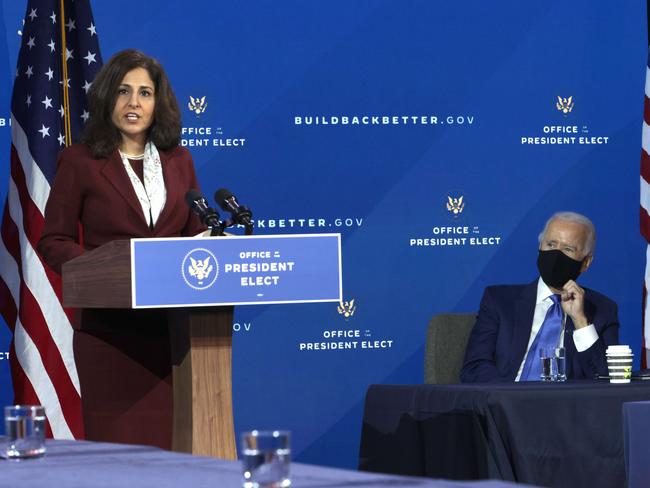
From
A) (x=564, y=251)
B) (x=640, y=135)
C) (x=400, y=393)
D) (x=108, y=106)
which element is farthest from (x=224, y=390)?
(x=640, y=135)

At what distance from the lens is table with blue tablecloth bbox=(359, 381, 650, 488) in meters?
3.40

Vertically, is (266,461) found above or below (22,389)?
above

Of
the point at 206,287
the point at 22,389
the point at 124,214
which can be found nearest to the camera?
the point at 206,287

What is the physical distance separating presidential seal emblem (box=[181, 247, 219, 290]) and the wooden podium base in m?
0.15

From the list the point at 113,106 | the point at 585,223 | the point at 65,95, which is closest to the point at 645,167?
the point at 585,223

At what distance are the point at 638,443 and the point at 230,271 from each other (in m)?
1.05

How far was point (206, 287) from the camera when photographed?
263 centimetres

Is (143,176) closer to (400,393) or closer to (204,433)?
(204,433)

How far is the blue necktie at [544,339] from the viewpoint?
171 inches

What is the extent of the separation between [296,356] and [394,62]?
1463 mm

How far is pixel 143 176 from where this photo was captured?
3.26 metres

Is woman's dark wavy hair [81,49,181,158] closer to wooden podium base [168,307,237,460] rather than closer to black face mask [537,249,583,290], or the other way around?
wooden podium base [168,307,237,460]

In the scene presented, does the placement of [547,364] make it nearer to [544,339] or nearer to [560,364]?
[560,364]

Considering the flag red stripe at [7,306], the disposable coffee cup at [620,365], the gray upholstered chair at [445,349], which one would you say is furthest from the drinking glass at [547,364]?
the flag red stripe at [7,306]
